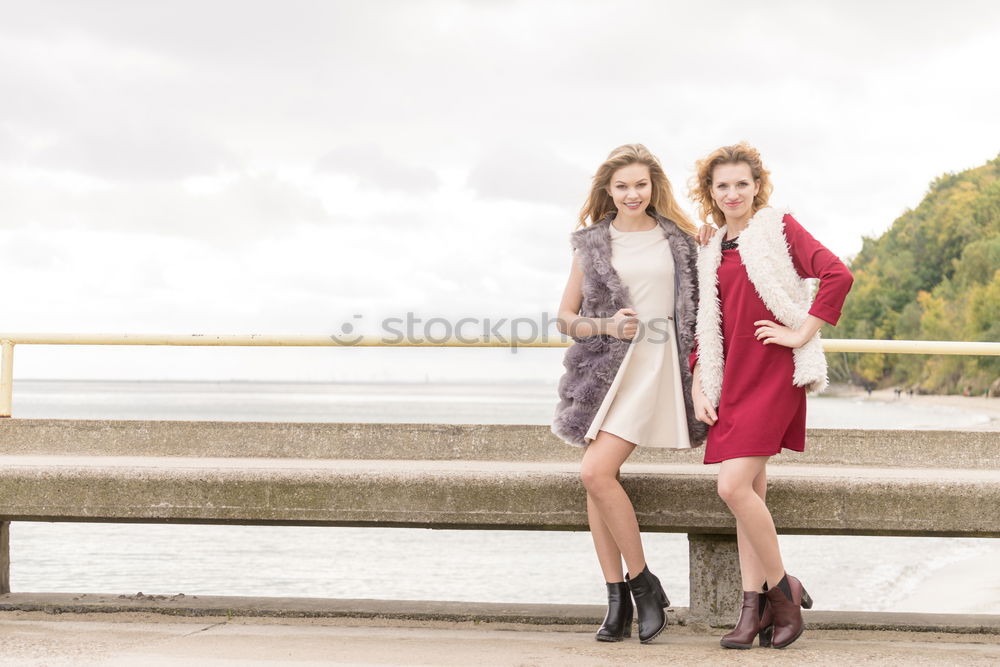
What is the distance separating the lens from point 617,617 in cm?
351

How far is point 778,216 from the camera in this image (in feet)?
11.6

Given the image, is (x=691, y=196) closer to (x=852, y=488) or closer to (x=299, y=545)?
(x=852, y=488)

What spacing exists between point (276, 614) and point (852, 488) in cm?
219

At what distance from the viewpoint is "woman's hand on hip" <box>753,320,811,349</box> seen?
3371mm

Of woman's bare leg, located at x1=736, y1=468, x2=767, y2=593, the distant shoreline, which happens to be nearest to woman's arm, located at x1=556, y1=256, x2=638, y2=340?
woman's bare leg, located at x1=736, y1=468, x2=767, y2=593

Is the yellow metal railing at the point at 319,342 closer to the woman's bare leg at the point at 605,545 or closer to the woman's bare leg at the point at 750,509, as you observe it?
the woman's bare leg at the point at 750,509

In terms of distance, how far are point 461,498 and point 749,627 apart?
107 centimetres

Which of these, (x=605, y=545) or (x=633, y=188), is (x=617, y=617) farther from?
(x=633, y=188)

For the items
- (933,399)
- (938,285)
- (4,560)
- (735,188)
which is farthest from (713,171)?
(933,399)

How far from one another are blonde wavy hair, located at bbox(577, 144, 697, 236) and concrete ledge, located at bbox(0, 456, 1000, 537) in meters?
0.93

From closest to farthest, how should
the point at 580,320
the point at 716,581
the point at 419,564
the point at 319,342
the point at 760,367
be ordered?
the point at 760,367 < the point at 580,320 < the point at 716,581 < the point at 319,342 < the point at 419,564

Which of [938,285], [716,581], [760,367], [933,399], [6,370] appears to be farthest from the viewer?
[933,399]

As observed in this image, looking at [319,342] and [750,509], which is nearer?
[750,509]

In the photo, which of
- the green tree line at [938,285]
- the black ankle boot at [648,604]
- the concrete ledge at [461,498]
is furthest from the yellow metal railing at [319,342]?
the green tree line at [938,285]
